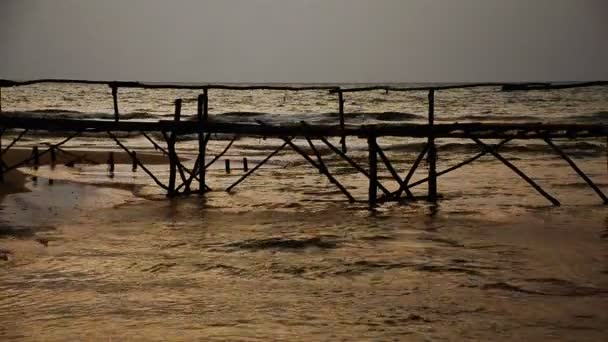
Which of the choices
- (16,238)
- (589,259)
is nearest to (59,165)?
(16,238)

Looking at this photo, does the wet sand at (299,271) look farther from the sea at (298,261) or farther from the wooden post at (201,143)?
the wooden post at (201,143)

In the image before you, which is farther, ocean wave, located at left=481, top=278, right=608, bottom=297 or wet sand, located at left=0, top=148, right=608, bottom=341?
ocean wave, located at left=481, top=278, right=608, bottom=297

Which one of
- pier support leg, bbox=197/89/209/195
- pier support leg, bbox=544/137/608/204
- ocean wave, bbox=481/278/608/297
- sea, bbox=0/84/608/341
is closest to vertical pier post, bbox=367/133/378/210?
sea, bbox=0/84/608/341

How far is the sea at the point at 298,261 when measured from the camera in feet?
23.3

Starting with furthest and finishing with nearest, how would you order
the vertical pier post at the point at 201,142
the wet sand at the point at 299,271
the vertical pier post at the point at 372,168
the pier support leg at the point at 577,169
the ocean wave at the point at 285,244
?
1. the vertical pier post at the point at 201,142
2. the pier support leg at the point at 577,169
3. the vertical pier post at the point at 372,168
4. the ocean wave at the point at 285,244
5. the wet sand at the point at 299,271

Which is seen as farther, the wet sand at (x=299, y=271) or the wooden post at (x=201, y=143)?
the wooden post at (x=201, y=143)

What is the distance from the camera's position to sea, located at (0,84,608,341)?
7.10m

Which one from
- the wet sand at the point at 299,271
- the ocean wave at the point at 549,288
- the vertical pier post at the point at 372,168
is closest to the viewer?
the wet sand at the point at 299,271

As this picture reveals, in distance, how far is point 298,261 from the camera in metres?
9.78

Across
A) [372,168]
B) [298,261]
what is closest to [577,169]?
[372,168]

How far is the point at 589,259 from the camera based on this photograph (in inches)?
395

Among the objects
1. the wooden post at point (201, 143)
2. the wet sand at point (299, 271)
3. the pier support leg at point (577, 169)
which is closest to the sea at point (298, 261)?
the wet sand at point (299, 271)

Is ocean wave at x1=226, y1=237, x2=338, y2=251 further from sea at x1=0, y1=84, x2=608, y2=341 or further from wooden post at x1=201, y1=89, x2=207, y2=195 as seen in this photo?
wooden post at x1=201, y1=89, x2=207, y2=195

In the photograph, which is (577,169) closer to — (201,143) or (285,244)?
(285,244)
